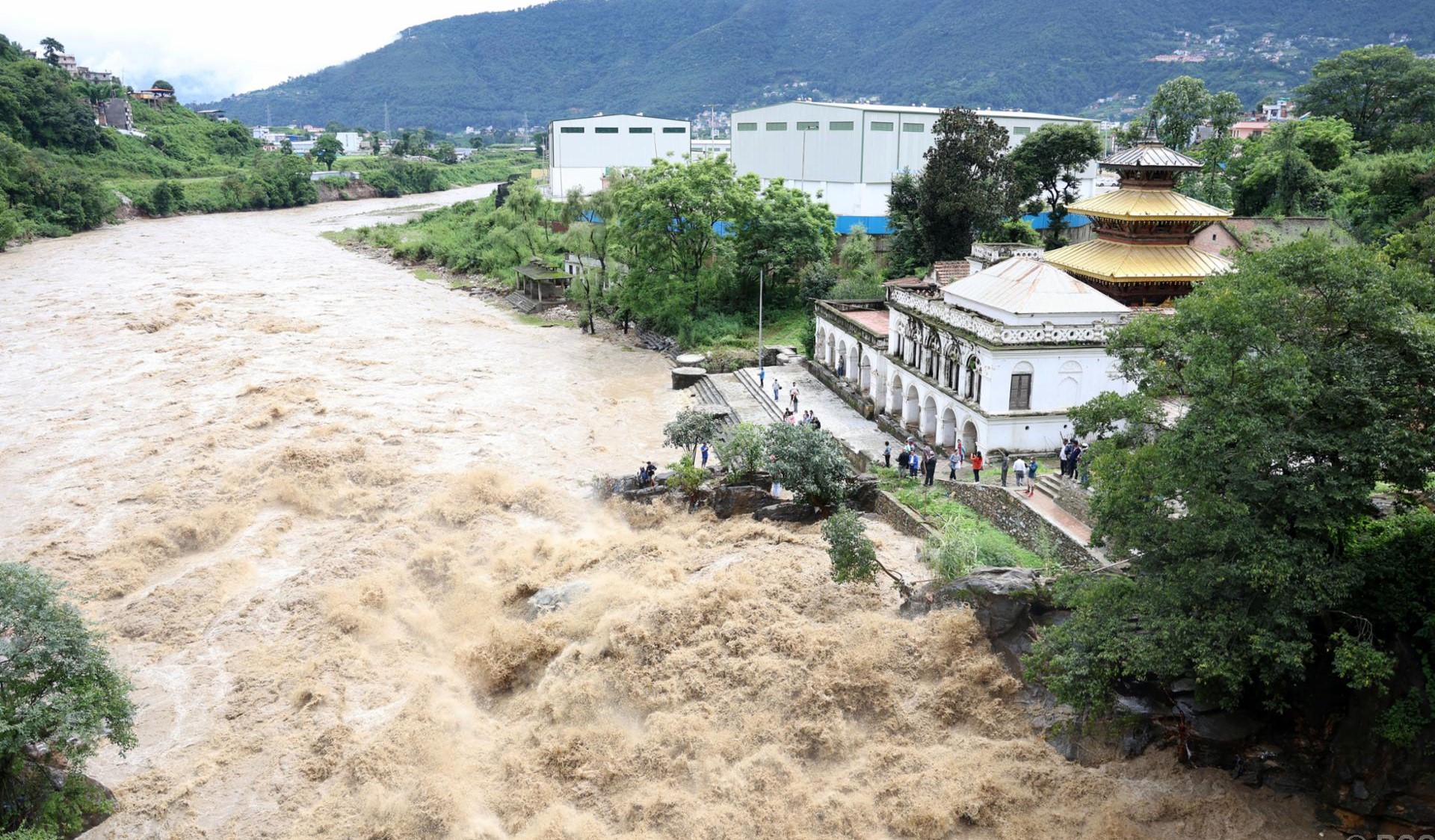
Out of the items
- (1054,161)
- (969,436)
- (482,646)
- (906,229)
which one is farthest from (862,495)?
(1054,161)

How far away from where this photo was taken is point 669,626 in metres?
20.2

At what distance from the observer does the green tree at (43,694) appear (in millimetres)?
14734

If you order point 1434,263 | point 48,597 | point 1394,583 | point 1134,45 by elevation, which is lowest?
point 48,597

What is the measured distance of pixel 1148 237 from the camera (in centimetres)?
3106

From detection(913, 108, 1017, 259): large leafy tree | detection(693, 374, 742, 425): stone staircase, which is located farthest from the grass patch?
detection(913, 108, 1017, 259): large leafy tree

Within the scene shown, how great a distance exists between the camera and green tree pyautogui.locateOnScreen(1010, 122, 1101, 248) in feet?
156

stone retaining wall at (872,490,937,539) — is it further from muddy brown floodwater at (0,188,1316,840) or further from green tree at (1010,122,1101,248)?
green tree at (1010,122,1101,248)

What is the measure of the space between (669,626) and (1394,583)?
11.7 m

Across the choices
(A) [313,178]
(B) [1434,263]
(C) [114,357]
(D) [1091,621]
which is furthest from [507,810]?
(A) [313,178]

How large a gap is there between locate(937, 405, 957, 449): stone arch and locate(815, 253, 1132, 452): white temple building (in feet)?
0.07

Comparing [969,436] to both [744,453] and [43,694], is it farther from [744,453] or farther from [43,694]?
[43,694]

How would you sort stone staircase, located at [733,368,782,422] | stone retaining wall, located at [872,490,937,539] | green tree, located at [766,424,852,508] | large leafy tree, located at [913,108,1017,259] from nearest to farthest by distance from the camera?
stone retaining wall, located at [872,490,937,539]
green tree, located at [766,424,852,508]
stone staircase, located at [733,368,782,422]
large leafy tree, located at [913,108,1017,259]

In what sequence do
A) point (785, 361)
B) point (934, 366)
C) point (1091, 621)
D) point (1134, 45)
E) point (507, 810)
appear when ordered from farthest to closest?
point (1134, 45) → point (785, 361) → point (934, 366) → point (507, 810) → point (1091, 621)

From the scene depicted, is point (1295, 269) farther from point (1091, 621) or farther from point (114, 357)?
point (114, 357)
